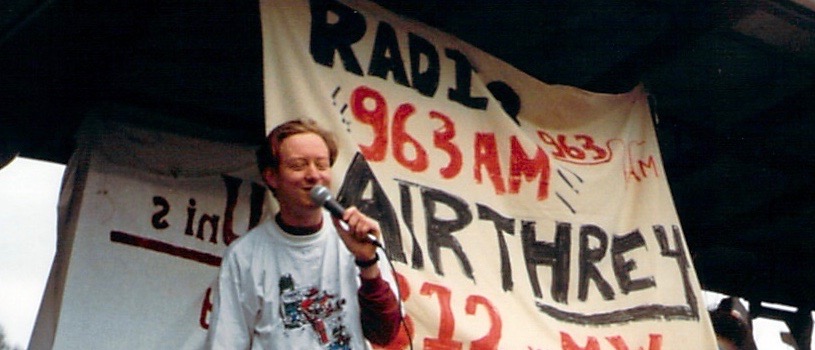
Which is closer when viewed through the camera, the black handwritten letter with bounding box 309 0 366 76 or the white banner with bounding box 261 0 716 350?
the white banner with bounding box 261 0 716 350

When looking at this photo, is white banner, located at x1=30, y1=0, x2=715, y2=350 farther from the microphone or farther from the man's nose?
the microphone

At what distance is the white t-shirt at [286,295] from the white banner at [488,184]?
527 millimetres

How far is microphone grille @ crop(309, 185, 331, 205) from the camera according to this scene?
246 centimetres

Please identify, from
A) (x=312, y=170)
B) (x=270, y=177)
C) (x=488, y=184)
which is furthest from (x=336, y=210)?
Result: (x=488, y=184)

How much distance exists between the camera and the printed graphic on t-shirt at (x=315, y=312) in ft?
8.61

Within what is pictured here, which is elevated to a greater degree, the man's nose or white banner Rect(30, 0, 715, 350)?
white banner Rect(30, 0, 715, 350)

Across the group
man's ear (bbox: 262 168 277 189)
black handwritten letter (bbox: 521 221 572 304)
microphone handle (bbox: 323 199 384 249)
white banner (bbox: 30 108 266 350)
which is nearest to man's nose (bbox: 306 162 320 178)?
man's ear (bbox: 262 168 277 189)

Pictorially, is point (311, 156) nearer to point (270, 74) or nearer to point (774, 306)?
point (270, 74)

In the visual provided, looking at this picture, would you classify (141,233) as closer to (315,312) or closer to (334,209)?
A: (315,312)

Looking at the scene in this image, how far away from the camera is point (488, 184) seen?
3.79 m

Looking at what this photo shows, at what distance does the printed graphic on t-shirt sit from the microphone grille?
0.33 meters

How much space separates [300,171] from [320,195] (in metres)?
0.27

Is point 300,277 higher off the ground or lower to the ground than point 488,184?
lower

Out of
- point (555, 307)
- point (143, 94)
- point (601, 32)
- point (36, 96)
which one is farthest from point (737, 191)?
point (36, 96)
